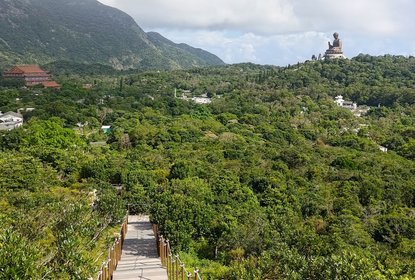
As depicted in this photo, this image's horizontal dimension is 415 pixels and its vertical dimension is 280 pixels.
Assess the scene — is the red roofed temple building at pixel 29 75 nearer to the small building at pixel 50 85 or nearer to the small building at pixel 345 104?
the small building at pixel 50 85

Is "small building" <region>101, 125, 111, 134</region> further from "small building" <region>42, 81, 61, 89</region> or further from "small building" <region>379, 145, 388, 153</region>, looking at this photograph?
"small building" <region>379, 145, 388, 153</region>

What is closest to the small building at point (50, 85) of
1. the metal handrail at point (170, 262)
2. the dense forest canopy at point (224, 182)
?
the dense forest canopy at point (224, 182)

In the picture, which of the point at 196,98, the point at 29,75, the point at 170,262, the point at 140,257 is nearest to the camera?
the point at 170,262

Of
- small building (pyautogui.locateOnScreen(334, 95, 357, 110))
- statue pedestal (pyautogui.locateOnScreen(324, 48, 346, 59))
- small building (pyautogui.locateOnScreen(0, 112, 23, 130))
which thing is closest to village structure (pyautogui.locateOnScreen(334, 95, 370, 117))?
small building (pyautogui.locateOnScreen(334, 95, 357, 110))

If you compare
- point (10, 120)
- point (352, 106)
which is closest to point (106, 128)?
point (10, 120)

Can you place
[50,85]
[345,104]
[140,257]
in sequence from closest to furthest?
1. [140,257]
2. [345,104]
3. [50,85]

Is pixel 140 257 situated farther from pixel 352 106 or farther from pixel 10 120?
pixel 352 106

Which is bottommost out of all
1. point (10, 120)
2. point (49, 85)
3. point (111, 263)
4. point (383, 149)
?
point (10, 120)
